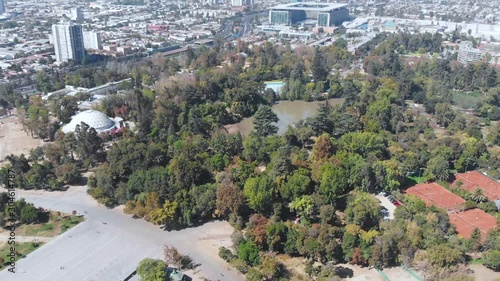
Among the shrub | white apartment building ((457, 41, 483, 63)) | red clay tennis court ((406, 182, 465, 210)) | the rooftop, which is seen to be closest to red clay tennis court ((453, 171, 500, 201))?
red clay tennis court ((406, 182, 465, 210))

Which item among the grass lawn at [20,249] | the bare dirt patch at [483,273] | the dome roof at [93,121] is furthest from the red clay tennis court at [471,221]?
the dome roof at [93,121]

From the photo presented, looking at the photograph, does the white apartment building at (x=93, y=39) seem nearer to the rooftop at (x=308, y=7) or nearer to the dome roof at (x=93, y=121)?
the dome roof at (x=93, y=121)

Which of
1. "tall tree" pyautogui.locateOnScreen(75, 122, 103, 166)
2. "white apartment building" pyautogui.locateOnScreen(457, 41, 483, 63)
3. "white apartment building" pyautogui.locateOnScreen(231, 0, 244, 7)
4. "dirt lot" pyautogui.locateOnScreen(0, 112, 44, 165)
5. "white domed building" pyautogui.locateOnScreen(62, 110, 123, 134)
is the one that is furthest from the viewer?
"white apartment building" pyautogui.locateOnScreen(231, 0, 244, 7)

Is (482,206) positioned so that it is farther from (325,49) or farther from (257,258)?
(325,49)

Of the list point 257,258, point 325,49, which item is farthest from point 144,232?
point 325,49

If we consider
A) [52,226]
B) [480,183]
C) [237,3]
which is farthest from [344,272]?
[237,3]

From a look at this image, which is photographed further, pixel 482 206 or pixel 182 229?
pixel 482 206

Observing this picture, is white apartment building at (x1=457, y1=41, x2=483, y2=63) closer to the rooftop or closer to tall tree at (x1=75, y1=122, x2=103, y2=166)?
the rooftop
